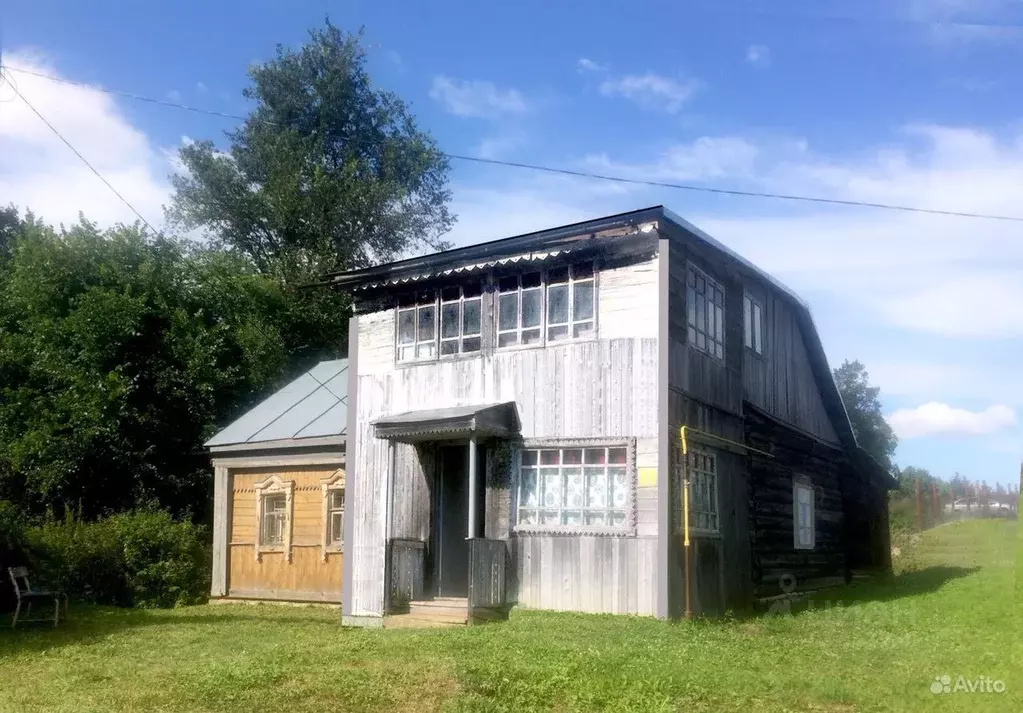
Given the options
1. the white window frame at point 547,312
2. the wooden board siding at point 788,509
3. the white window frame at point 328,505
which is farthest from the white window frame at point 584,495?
the white window frame at point 328,505

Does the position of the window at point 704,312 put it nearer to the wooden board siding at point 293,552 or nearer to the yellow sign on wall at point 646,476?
the yellow sign on wall at point 646,476

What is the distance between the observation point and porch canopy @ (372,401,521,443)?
14.3 metres

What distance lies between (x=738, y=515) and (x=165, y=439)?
1719cm

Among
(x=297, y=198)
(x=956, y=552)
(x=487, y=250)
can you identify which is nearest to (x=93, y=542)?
(x=487, y=250)

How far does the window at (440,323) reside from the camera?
15.9 meters

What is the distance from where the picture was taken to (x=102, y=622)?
52.5ft

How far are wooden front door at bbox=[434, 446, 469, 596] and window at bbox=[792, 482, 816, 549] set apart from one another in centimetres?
695

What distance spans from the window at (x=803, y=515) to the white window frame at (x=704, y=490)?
4.70 meters

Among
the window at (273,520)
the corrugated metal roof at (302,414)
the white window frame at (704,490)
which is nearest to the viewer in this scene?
the white window frame at (704,490)

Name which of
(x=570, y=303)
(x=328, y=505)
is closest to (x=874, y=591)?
(x=570, y=303)

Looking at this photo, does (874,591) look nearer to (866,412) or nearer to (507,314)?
(507,314)

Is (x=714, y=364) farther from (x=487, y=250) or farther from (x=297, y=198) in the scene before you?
(x=297, y=198)

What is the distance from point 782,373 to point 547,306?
21.8 ft

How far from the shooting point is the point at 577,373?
1456cm
